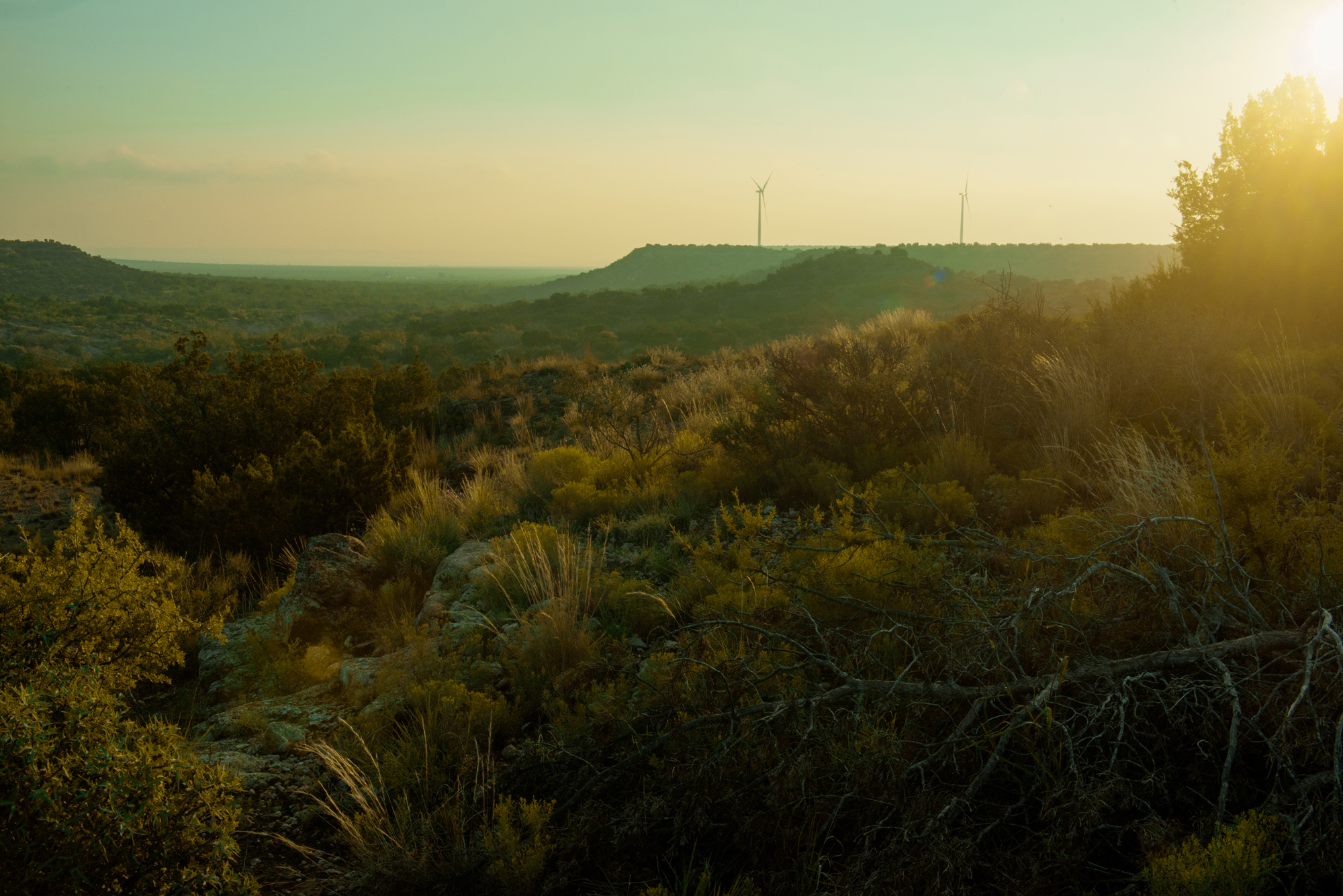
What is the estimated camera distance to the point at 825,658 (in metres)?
2.67

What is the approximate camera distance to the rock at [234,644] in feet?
14.5

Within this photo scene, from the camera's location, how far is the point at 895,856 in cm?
190

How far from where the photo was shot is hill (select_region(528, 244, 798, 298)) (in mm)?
106438

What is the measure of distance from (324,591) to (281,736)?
1.87m

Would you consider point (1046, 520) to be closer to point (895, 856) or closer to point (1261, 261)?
point (895, 856)

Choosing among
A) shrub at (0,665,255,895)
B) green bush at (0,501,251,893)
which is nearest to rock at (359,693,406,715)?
green bush at (0,501,251,893)

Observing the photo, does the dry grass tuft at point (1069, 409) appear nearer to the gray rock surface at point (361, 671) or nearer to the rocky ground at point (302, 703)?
the rocky ground at point (302, 703)

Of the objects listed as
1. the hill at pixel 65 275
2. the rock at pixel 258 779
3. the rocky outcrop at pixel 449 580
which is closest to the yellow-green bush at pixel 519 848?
the rock at pixel 258 779

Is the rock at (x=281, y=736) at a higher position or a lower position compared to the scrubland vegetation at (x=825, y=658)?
lower

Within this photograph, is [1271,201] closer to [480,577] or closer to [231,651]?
[480,577]

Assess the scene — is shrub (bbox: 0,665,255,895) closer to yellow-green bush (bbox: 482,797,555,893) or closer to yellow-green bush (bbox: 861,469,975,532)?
yellow-green bush (bbox: 482,797,555,893)

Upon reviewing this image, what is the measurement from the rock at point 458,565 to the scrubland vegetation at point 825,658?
0.05 meters

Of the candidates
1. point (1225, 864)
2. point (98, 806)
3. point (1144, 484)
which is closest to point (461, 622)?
point (98, 806)

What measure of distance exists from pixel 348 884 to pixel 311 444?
649 cm
